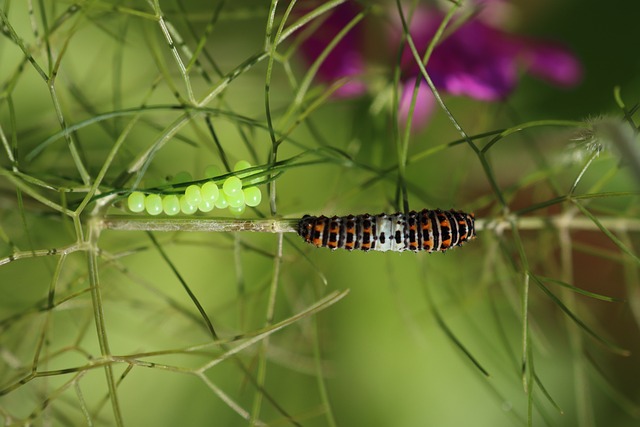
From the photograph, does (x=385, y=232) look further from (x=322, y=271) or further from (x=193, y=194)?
(x=322, y=271)

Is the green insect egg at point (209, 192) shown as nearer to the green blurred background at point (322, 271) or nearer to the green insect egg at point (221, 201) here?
the green insect egg at point (221, 201)

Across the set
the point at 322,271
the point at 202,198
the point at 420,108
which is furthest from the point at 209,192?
the point at 420,108

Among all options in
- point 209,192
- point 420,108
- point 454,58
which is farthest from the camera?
point 420,108

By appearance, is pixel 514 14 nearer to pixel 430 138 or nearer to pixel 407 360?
pixel 430 138

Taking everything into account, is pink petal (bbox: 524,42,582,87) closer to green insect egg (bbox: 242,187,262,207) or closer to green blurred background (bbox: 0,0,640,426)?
green blurred background (bbox: 0,0,640,426)

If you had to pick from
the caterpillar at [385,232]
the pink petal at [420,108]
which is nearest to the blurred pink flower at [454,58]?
the pink petal at [420,108]

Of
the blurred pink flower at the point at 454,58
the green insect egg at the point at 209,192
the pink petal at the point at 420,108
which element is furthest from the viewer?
the pink petal at the point at 420,108

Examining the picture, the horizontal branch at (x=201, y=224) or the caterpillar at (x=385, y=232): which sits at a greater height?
the horizontal branch at (x=201, y=224)

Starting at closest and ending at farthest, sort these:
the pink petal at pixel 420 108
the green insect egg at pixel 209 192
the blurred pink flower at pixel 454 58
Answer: the green insect egg at pixel 209 192, the blurred pink flower at pixel 454 58, the pink petal at pixel 420 108
